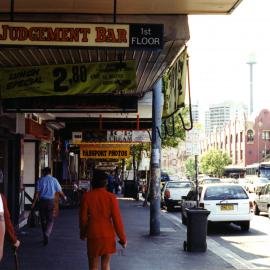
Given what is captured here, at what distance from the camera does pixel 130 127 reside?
27.2 metres

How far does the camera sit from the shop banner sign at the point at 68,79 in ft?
38.2

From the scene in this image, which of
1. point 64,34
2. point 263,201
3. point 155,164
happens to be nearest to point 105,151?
point 263,201

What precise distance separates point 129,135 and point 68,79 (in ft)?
49.1

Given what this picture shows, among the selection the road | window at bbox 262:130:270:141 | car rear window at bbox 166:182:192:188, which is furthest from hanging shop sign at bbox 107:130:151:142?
window at bbox 262:130:270:141

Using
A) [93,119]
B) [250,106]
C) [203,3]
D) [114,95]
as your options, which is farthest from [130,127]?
[250,106]

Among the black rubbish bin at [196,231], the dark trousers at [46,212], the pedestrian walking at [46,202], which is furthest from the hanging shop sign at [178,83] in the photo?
the dark trousers at [46,212]

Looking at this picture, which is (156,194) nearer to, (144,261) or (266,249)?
(266,249)

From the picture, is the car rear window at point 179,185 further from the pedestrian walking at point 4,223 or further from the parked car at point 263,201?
the pedestrian walking at point 4,223

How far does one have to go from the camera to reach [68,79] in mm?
11914

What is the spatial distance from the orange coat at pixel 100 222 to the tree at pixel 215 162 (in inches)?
4128

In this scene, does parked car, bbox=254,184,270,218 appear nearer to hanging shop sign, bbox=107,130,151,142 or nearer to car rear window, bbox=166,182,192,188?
car rear window, bbox=166,182,192,188

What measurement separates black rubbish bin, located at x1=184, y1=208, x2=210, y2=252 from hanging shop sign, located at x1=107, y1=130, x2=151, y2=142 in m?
13.3

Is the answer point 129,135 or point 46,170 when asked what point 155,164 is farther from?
point 129,135

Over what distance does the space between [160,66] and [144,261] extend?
4.08 metres
